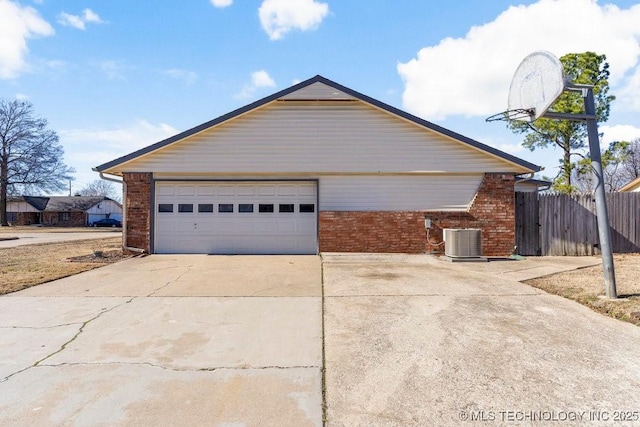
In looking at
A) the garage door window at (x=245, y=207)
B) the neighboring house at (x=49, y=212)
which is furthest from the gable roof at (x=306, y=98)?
the neighboring house at (x=49, y=212)

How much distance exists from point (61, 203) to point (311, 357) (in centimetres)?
6648

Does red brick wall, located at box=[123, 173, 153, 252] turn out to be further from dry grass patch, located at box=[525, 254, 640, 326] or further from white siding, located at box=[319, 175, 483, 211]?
dry grass patch, located at box=[525, 254, 640, 326]

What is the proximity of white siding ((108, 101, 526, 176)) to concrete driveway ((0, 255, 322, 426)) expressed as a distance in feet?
17.9

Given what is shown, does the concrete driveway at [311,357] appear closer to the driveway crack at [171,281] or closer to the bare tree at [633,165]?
the driveway crack at [171,281]

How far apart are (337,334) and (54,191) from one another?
172 feet

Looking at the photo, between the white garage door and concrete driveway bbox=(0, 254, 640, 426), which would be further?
the white garage door

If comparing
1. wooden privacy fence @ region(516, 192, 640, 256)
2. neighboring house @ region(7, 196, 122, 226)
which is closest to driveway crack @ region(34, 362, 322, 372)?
wooden privacy fence @ region(516, 192, 640, 256)

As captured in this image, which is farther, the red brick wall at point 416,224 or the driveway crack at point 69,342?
the red brick wall at point 416,224

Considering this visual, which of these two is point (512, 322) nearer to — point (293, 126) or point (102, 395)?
point (102, 395)

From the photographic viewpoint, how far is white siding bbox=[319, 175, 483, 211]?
11852mm

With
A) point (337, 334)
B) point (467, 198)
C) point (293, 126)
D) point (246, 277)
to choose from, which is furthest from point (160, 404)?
point (467, 198)

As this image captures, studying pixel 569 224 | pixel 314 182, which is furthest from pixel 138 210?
pixel 569 224

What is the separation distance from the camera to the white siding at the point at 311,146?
11789mm

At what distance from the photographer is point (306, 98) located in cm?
1184
